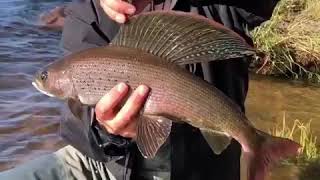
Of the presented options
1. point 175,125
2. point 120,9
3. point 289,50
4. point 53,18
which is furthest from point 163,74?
point 53,18

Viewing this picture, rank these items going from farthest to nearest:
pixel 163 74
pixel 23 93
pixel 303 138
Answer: pixel 23 93
pixel 303 138
pixel 163 74

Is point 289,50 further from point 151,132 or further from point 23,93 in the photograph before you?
point 151,132

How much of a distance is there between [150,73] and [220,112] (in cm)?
28

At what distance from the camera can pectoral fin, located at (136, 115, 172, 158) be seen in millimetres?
2525

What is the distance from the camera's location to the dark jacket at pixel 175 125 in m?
3.04

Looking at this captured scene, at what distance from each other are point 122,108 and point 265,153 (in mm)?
559

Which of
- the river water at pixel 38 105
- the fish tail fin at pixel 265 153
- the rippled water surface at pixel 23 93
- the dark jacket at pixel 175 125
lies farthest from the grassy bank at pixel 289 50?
the fish tail fin at pixel 265 153

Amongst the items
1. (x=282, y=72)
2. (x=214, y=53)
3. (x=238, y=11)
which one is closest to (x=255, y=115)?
(x=282, y=72)

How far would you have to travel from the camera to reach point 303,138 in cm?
602

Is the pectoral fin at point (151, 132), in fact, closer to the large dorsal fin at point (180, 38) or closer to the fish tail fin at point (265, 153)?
the large dorsal fin at point (180, 38)

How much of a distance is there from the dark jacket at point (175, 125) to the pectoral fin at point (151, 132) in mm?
405

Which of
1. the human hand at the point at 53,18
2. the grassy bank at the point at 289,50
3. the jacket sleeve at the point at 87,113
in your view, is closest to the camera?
the jacket sleeve at the point at 87,113

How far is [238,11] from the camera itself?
3084mm

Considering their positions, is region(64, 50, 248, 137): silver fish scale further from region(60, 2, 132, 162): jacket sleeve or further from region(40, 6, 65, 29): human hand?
region(40, 6, 65, 29): human hand
